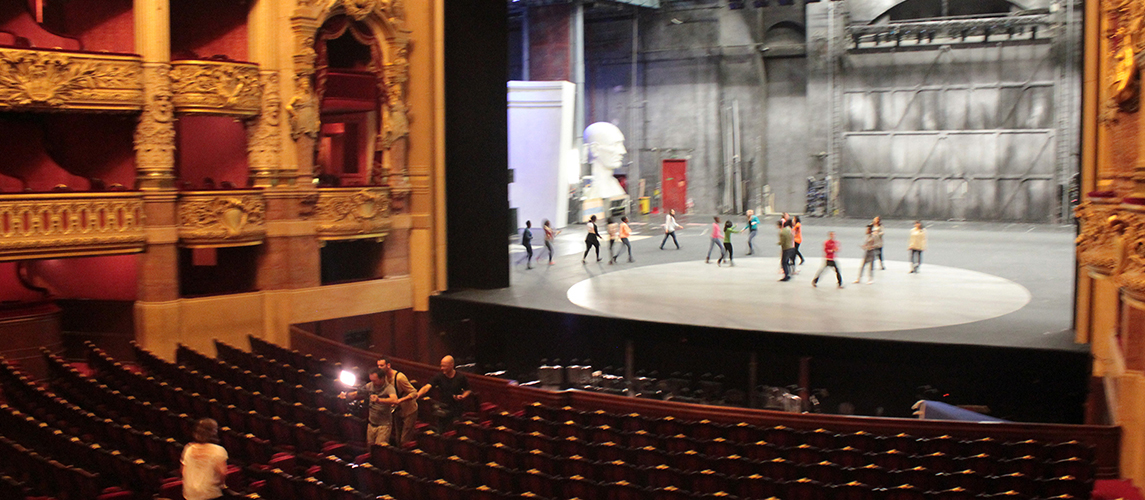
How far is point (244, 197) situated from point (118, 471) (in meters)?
9.43

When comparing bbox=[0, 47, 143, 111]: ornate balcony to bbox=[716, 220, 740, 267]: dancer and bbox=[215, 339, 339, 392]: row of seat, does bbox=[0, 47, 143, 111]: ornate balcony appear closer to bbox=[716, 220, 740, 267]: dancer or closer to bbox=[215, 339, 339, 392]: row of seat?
bbox=[215, 339, 339, 392]: row of seat

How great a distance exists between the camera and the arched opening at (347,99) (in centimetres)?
1855

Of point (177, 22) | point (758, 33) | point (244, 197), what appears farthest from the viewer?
point (758, 33)

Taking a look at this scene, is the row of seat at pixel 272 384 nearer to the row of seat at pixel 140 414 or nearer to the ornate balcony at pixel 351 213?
the row of seat at pixel 140 414

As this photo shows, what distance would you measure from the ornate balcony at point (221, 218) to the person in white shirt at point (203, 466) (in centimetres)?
1026

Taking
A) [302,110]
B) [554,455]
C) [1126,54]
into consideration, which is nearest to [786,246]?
[302,110]

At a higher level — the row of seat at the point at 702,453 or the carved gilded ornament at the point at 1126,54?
the carved gilded ornament at the point at 1126,54

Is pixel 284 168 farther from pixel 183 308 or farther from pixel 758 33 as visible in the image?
pixel 758 33

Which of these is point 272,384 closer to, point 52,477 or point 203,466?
point 52,477

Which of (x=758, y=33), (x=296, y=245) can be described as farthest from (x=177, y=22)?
(x=758, y=33)

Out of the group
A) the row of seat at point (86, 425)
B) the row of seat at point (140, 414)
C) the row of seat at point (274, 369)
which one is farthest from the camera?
the row of seat at point (274, 369)

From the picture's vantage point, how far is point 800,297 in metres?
18.7

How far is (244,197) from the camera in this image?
17391 mm

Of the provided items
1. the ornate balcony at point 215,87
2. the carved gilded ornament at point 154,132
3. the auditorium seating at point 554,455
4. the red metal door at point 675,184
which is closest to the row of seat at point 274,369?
the auditorium seating at point 554,455
